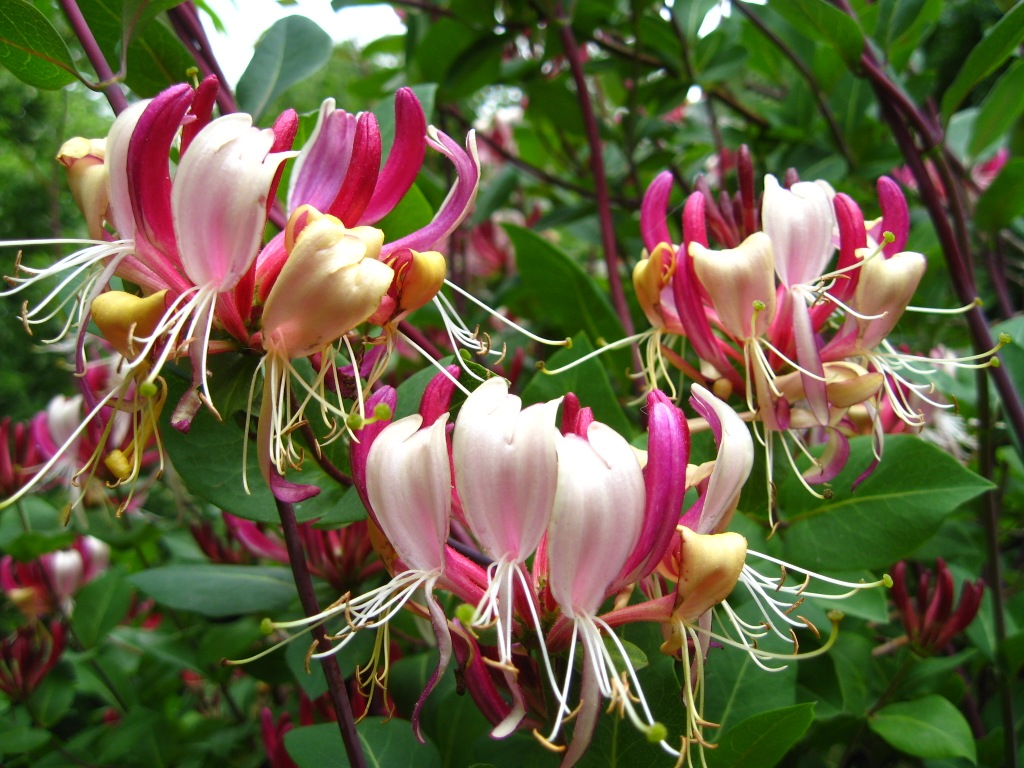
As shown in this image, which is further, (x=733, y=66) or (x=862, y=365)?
(x=733, y=66)

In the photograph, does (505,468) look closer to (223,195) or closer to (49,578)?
(223,195)

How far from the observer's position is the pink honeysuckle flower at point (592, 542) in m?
0.43

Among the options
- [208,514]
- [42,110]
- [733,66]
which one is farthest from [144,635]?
[42,110]

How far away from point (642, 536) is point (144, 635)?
4.76 ft

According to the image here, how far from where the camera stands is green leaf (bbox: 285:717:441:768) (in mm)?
616

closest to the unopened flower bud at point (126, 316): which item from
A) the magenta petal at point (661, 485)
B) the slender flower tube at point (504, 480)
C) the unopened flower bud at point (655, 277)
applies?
the slender flower tube at point (504, 480)

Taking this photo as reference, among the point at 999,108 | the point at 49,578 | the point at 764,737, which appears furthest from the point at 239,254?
the point at 49,578

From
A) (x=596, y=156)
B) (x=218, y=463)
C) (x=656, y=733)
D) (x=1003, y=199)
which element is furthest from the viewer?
(x=596, y=156)

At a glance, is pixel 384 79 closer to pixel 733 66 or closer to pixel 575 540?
pixel 733 66

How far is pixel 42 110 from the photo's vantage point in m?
5.39

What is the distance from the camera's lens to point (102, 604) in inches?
55.2

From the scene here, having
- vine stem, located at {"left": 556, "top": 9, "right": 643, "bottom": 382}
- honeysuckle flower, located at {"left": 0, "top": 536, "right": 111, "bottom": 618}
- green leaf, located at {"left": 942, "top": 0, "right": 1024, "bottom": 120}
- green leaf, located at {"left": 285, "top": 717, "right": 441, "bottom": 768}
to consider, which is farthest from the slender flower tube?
honeysuckle flower, located at {"left": 0, "top": 536, "right": 111, "bottom": 618}

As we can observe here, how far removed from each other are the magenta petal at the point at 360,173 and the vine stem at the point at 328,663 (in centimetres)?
20

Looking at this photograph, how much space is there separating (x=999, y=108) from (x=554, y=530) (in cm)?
110
